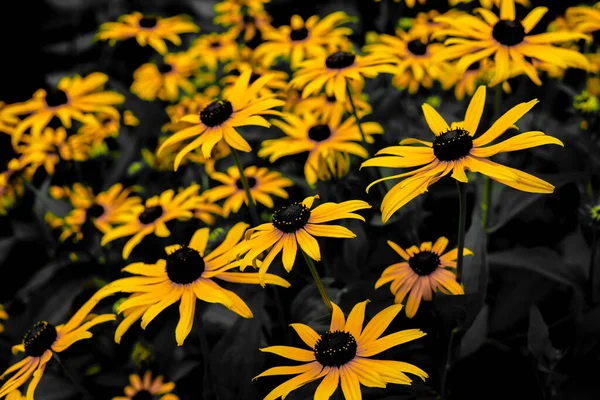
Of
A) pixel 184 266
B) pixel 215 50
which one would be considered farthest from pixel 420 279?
pixel 215 50

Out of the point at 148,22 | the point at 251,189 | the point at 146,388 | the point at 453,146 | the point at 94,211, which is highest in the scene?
the point at 453,146

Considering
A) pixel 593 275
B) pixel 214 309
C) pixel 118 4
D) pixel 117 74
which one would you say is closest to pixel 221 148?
pixel 214 309

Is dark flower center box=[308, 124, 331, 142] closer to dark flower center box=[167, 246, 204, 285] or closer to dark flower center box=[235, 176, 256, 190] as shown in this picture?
dark flower center box=[235, 176, 256, 190]

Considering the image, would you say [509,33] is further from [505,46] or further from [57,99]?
[57,99]

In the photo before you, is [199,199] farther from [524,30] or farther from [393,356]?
[524,30]

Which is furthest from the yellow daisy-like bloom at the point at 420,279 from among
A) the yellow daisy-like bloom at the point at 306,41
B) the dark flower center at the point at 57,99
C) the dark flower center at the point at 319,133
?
the dark flower center at the point at 57,99

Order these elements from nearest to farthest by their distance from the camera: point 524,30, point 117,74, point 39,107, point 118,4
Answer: point 524,30 → point 39,107 → point 117,74 → point 118,4

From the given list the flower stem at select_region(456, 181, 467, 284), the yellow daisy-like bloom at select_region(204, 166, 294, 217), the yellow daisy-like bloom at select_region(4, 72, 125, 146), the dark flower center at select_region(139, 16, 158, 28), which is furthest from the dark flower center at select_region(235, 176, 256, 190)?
the dark flower center at select_region(139, 16, 158, 28)
